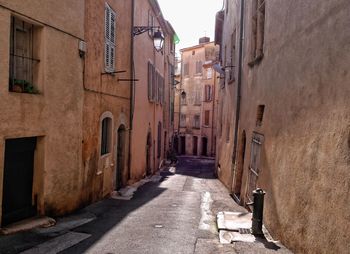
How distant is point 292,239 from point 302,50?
2.84m

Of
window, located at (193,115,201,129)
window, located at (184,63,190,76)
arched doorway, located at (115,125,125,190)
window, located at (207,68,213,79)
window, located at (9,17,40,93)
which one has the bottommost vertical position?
arched doorway, located at (115,125,125,190)

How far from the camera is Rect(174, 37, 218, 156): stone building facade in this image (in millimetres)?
40875

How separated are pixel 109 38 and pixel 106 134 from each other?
2794mm

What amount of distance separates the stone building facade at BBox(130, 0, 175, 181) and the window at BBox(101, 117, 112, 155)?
9.21ft

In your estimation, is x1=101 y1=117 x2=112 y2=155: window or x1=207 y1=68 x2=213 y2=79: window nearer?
x1=101 y1=117 x2=112 y2=155: window

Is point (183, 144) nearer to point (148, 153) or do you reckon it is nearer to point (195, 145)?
point (195, 145)

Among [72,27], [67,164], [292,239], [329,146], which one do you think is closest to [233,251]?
[292,239]

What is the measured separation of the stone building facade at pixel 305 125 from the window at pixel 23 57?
4.72m

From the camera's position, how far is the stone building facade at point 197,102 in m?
40.9

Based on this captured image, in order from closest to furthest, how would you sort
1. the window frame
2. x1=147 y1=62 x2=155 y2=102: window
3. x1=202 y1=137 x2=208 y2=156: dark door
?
1. the window frame
2. x1=147 y1=62 x2=155 y2=102: window
3. x1=202 y1=137 x2=208 y2=156: dark door

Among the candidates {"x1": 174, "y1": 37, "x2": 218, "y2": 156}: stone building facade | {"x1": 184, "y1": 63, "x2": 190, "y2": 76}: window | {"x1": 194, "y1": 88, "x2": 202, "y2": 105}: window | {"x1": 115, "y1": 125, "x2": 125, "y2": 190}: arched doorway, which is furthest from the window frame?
{"x1": 184, "y1": 63, "x2": 190, "y2": 76}: window

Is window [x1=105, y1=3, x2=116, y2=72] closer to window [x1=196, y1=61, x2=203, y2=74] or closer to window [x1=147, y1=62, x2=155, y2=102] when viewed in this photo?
window [x1=147, y1=62, x2=155, y2=102]

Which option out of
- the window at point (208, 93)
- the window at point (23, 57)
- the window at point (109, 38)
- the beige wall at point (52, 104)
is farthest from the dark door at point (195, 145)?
the window at point (23, 57)

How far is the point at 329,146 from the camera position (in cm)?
486
